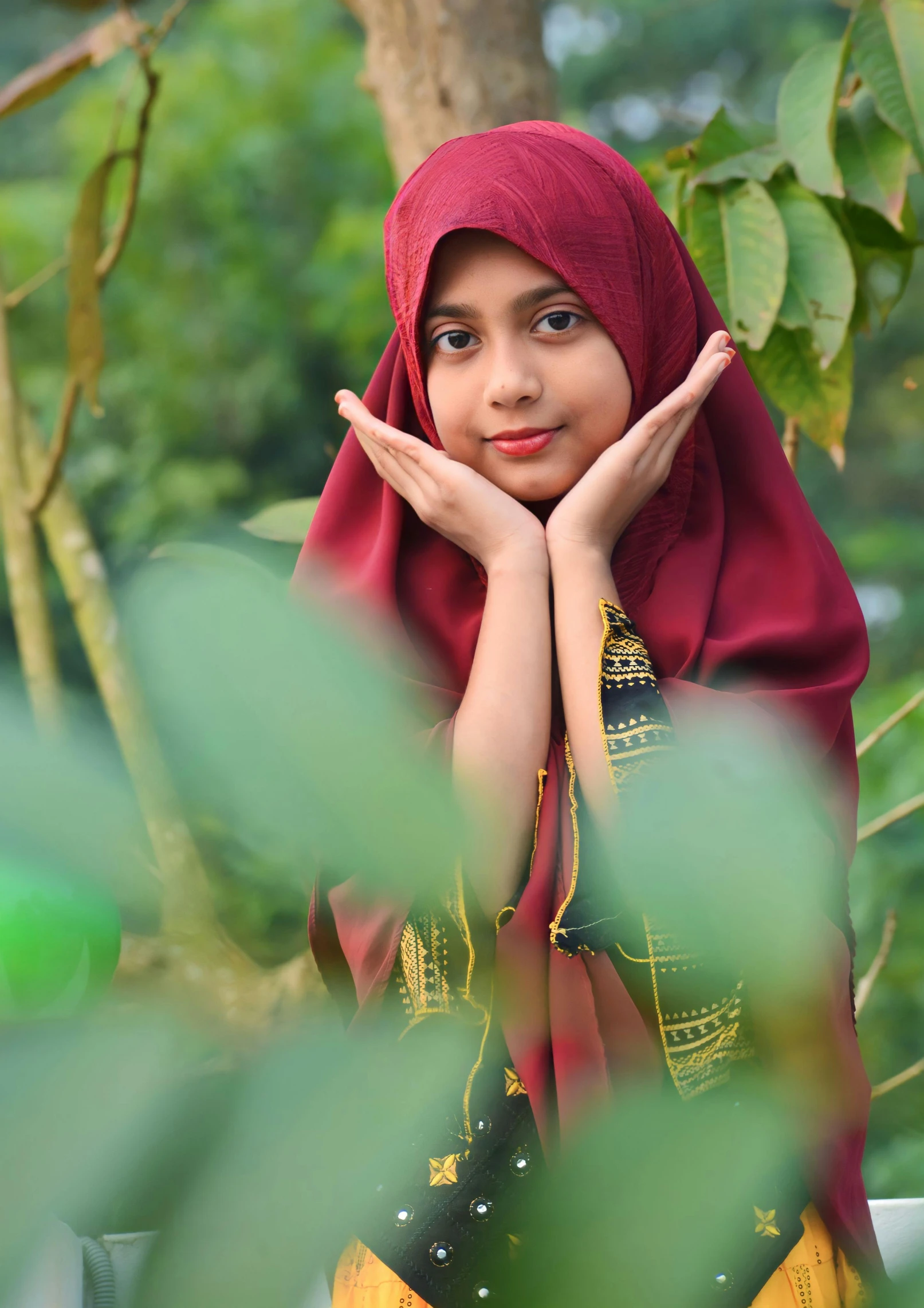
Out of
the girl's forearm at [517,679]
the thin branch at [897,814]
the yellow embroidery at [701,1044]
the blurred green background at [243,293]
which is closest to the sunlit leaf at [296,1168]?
the yellow embroidery at [701,1044]

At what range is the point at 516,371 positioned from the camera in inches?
24.5

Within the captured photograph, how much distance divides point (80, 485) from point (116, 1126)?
3246mm

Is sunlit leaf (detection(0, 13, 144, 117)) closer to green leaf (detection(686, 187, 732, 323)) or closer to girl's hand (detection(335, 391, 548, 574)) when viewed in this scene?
green leaf (detection(686, 187, 732, 323))

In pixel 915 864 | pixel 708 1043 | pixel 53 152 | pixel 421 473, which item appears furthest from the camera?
pixel 53 152

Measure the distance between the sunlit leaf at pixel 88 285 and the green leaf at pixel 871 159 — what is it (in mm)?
708

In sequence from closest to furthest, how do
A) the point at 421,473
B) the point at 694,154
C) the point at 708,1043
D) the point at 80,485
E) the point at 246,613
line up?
1. the point at 246,613
2. the point at 708,1043
3. the point at 421,473
4. the point at 694,154
5. the point at 80,485

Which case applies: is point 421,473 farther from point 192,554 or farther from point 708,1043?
point 192,554

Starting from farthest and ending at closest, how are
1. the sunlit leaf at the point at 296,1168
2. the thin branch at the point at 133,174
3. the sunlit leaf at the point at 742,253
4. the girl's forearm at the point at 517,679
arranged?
the thin branch at the point at 133,174, the sunlit leaf at the point at 742,253, the girl's forearm at the point at 517,679, the sunlit leaf at the point at 296,1168

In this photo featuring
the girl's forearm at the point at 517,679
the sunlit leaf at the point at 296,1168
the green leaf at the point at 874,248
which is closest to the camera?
the sunlit leaf at the point at 296,1168

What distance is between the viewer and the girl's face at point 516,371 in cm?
63

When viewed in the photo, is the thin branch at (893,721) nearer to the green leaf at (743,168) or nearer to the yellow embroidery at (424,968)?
the green leaf at (743,168)

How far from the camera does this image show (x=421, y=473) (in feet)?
2.18

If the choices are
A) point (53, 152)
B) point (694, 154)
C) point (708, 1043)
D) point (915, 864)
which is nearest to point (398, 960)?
point (708, 1043)

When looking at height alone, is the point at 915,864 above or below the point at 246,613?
below
